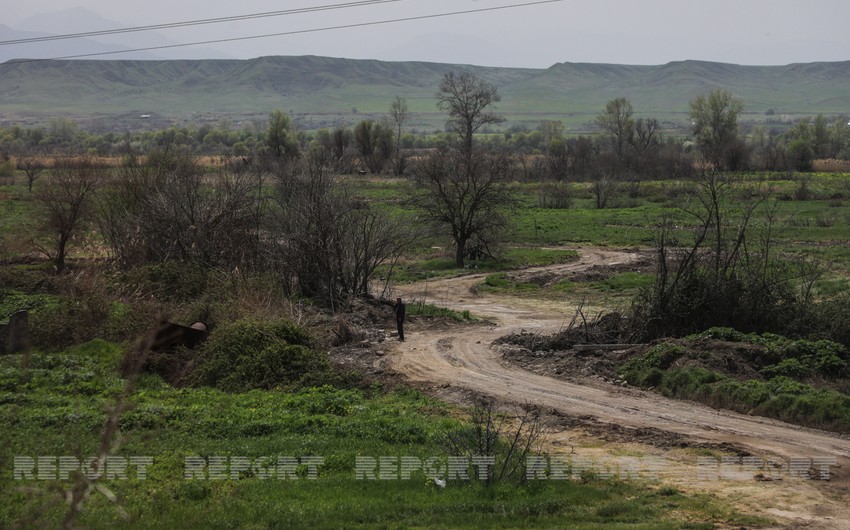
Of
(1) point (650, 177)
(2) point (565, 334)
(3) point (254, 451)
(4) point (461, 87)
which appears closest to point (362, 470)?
(3) point (254, 451)

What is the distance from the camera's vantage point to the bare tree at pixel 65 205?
113ft

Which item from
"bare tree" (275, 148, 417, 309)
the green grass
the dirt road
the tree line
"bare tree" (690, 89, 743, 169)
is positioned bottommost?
the dirt road

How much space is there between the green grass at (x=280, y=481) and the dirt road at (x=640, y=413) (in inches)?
42.8

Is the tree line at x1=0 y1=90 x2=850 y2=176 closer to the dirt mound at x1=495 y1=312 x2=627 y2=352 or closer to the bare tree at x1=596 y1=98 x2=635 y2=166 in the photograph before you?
the bare tree at x1=596 y1=98 x2=635 y2=166

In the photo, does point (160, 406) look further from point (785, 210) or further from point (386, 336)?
point (785, 210)

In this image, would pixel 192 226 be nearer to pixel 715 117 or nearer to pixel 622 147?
pixel 715 117

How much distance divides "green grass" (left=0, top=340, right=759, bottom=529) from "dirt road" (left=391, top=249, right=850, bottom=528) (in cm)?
109

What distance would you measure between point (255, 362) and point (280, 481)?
24.0 ft

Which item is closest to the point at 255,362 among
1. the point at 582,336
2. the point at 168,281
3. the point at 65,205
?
the point at 168,281

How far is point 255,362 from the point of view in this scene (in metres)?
18.6

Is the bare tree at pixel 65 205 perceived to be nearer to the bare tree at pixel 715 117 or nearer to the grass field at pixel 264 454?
the grass field at pixel 264 454

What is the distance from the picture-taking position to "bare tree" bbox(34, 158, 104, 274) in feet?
113

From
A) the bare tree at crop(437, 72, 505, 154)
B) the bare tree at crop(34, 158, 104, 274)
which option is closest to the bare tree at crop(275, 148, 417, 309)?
the bare tree at crop(34, 158, 104, 274)

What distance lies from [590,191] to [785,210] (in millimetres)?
19807
